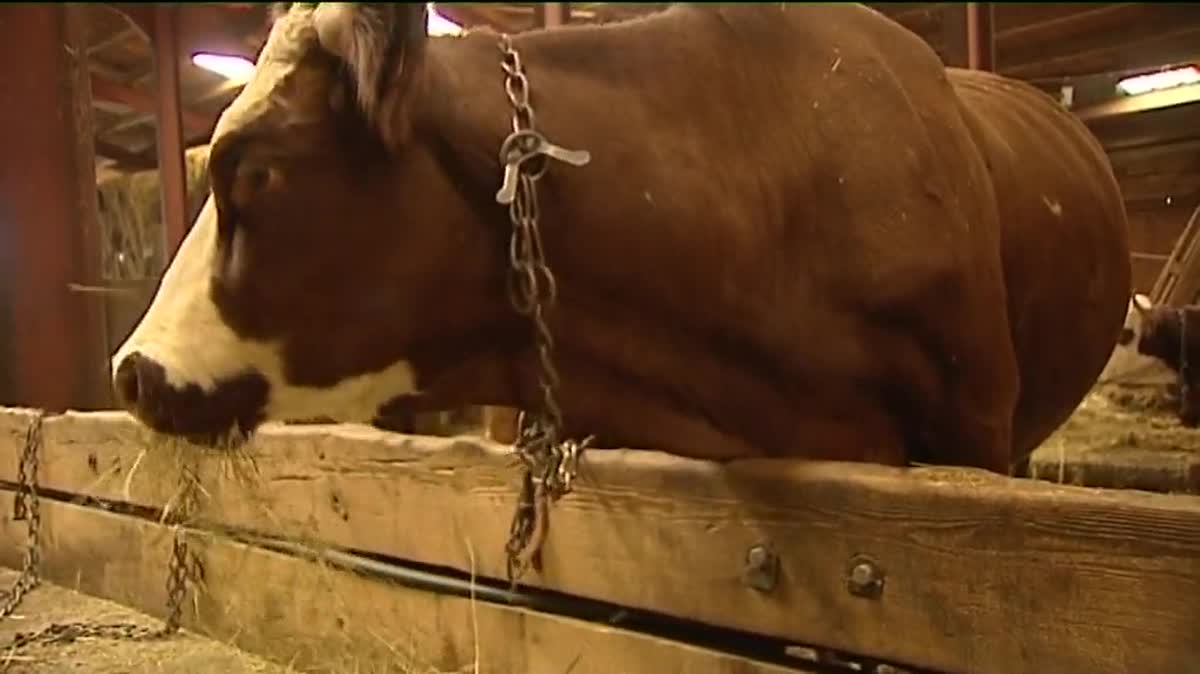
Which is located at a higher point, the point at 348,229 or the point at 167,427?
the point at 348,229

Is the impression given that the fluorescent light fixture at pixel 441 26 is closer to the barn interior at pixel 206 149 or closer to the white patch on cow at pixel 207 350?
the barn interior at pixel 206 149

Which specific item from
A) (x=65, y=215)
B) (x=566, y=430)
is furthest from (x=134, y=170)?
(x=566, y=430)

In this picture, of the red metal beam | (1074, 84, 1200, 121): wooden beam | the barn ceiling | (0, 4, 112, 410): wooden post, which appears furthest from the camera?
the red metal beam

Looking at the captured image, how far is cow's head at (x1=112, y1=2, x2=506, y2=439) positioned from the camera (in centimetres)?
152

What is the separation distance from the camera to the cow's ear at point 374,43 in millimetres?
1415

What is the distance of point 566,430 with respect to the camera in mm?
1799

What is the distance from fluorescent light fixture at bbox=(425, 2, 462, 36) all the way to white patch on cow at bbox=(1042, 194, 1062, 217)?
4.05ft

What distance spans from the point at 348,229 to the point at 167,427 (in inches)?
12.6

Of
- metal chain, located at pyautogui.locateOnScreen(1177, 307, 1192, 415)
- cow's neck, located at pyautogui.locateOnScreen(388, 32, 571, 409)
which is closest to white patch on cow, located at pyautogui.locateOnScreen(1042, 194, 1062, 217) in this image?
cow's neck, located at pyautogui.locateOnScreen(388, 32, 571, 409)

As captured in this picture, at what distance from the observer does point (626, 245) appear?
5.37 feet

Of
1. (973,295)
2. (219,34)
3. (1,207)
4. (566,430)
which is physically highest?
(219,34)

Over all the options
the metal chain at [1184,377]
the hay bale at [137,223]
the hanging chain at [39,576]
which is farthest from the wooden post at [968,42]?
the hay bale at [137,223]

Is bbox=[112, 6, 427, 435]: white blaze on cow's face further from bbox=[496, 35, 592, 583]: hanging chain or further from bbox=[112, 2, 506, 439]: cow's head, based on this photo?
bbox=[496, 35, 592, 583]: hanging chain

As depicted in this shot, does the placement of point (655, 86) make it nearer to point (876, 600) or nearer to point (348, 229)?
point (348, 229)
